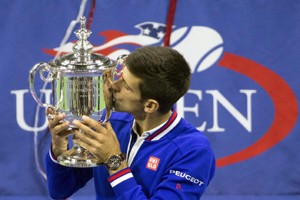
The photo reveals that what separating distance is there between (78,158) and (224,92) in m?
1.87

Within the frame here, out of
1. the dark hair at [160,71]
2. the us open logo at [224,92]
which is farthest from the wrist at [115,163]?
the us open logo at [224,92]

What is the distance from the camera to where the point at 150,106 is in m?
2.29

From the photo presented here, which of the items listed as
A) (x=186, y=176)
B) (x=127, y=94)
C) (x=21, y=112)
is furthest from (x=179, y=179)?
(x=21, y=112)

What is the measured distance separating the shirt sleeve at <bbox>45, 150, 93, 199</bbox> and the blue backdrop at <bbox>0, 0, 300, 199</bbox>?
1505 mm

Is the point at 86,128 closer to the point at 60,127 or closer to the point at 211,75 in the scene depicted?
the point at 60,127

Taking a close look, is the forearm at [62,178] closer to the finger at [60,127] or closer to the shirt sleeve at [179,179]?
the finger at [60,127]

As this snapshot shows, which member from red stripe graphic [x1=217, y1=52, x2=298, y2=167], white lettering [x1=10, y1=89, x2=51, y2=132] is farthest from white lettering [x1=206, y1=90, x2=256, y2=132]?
white lettering [x1=10, y1=89, x2=51, y2=132]

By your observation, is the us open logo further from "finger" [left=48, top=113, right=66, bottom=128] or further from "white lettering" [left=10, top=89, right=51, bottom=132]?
"finger" [left=48, top=113, right=66, bottom=128]

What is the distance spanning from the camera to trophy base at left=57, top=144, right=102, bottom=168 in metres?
2.33

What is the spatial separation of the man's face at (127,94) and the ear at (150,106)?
0.02 metres

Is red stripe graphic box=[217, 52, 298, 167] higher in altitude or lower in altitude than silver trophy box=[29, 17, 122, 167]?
lower

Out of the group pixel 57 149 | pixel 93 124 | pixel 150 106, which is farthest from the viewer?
pixel 57 149

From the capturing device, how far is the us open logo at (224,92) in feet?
13.3

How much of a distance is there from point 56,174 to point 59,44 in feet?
5.44
